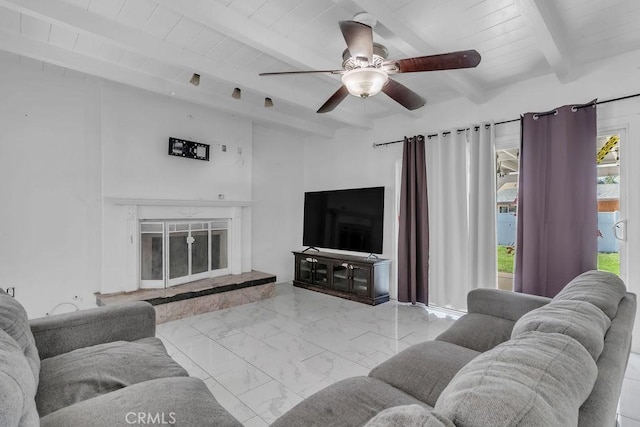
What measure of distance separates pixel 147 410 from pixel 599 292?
2.04 metres

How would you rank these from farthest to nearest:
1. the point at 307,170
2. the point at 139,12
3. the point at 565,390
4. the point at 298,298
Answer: the point at 307,170, the point at 298,298, the point at 139,12, the point at 565,390

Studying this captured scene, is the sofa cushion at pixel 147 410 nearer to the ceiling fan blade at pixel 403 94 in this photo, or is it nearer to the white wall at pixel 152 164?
the ceiling fan blade at pixel 403 94

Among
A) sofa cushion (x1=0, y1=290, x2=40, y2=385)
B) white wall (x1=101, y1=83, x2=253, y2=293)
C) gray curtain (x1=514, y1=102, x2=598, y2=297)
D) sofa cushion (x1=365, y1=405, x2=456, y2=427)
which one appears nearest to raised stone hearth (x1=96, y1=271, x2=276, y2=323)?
white wall (x1=101, y1=83, x2=253, y2=293)

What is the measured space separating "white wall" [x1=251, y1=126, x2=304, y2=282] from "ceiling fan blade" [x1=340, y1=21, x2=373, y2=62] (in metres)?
3.43

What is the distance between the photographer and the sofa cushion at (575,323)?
1.08 m

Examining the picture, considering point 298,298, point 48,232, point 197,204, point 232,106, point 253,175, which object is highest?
point 232,106

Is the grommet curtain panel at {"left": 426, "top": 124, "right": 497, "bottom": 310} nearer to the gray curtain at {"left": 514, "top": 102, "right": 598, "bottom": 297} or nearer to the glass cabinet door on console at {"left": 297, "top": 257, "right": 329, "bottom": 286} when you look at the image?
the gray curtain at {"left": 514, "top": 102, "right": 598, "bottom": 297}

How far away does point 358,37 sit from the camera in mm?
1857

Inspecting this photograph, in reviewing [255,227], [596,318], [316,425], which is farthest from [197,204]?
[596,318]

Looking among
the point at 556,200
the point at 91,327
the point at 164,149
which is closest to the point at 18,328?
the point at 91,327

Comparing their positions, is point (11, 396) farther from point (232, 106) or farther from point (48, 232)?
point (232, 106)

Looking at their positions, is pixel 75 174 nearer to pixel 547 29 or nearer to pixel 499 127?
pixel 547 29

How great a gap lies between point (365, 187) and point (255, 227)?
72.2 inches

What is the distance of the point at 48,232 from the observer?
3297 mm
